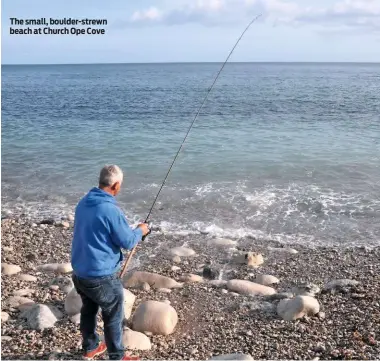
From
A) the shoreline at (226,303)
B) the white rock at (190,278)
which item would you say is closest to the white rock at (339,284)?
the shoreline at (226,303)

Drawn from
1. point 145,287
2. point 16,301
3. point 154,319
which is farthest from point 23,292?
point 154,319

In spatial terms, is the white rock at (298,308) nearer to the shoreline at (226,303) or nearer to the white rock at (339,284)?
the shoreline at (226,303)

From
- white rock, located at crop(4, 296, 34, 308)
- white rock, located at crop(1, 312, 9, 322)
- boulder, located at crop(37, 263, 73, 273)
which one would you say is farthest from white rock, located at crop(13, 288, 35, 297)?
boulder, located at crop(37, 263, 73, 273)

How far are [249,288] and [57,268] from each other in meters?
3.05

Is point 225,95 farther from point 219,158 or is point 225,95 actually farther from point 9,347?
point 9,347

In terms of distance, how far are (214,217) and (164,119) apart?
629 inches

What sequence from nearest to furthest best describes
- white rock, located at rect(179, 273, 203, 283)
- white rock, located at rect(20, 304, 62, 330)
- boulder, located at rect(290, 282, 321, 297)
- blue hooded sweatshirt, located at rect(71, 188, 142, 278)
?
blue hooded sweatshirt, located at rect(71, 188, 142, 278), white rock, located at rect(20, 304, 62, 330), boulder, located at rect(290, 282, 321, 297), white rock, located at rect(179, 273, 203, 283)

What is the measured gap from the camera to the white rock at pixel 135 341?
4.79 metres

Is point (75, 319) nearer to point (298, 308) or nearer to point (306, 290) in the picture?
point (298, 308)

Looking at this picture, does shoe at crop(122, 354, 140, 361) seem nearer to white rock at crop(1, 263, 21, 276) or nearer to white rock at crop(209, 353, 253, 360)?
white rock at crop(209, 353, 253, 360)

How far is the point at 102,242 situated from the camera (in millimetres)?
3818

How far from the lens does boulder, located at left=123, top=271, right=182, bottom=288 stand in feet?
22.1

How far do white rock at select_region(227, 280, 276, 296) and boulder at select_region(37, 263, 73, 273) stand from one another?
255 centimetres

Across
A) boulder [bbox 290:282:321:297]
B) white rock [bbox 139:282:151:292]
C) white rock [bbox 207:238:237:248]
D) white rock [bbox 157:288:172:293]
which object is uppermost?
white rock [bbox 139:282:151:292]
